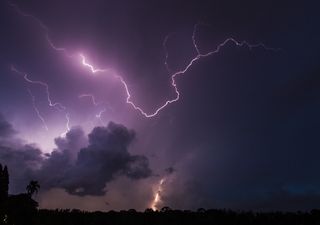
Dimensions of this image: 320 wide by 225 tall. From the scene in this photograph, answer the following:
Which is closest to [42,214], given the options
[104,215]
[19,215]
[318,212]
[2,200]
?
[104,215]

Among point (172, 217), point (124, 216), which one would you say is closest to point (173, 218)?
point (172, 217)

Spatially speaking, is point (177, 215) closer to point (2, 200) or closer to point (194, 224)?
point (194, 224)

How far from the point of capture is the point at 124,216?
86.1m

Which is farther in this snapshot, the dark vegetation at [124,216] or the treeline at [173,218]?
the treeline at [173,218]

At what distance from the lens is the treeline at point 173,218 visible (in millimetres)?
67625

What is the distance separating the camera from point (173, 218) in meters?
82.7

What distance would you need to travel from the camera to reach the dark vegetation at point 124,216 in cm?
5512

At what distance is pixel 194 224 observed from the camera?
256ft

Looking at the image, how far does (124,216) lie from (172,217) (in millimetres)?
9369

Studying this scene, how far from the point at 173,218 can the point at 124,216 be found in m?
9.74

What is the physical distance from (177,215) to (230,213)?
11158 mm

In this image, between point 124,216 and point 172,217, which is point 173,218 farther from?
point 124,216

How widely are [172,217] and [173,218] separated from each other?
0.71m

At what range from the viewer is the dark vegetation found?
181 ft
